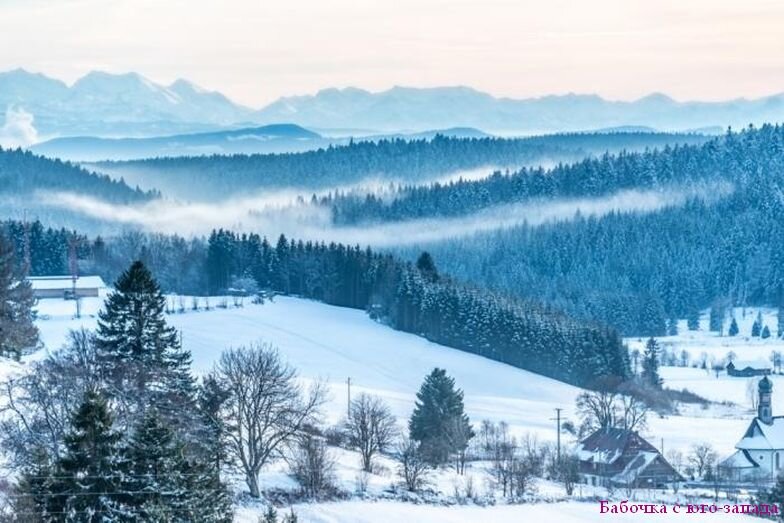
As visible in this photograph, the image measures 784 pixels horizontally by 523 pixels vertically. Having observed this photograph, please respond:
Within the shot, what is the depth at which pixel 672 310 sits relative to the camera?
17512 centimetres

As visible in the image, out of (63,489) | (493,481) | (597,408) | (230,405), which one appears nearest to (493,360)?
(597,408)

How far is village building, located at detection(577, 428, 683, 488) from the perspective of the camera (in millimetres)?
63219

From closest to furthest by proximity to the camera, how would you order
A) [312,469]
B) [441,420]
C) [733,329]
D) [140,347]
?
[140,347] < [312,469] < [441,420] < [733,329]

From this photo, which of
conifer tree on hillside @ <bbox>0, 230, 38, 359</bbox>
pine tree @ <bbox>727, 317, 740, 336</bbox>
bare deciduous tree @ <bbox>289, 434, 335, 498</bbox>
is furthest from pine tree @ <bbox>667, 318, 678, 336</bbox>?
bare deciduous tree @ <bbox>289, 434, 335, 498</bbox>

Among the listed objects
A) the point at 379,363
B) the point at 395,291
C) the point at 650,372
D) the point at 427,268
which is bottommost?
the point at 650,372

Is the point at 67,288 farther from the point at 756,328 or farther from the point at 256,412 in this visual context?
the point at 756,328

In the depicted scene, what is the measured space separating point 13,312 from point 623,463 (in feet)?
94.5

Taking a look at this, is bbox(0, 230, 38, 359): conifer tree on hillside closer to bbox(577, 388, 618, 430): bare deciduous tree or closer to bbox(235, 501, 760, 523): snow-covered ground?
bbox(235, 501, 760, 523): snow-covered ground

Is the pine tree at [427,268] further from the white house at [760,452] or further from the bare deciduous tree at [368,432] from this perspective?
the bare deciduous tree at [368,432]

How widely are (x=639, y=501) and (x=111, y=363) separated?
20821 mm

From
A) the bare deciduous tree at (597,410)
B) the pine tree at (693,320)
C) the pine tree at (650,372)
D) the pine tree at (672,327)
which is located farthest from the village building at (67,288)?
the pine tree at (693,320)

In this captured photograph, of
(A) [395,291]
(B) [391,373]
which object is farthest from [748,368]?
(B) [391,373]

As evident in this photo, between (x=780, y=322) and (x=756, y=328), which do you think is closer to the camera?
(x=756, y=328)

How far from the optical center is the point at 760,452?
2697 inches
